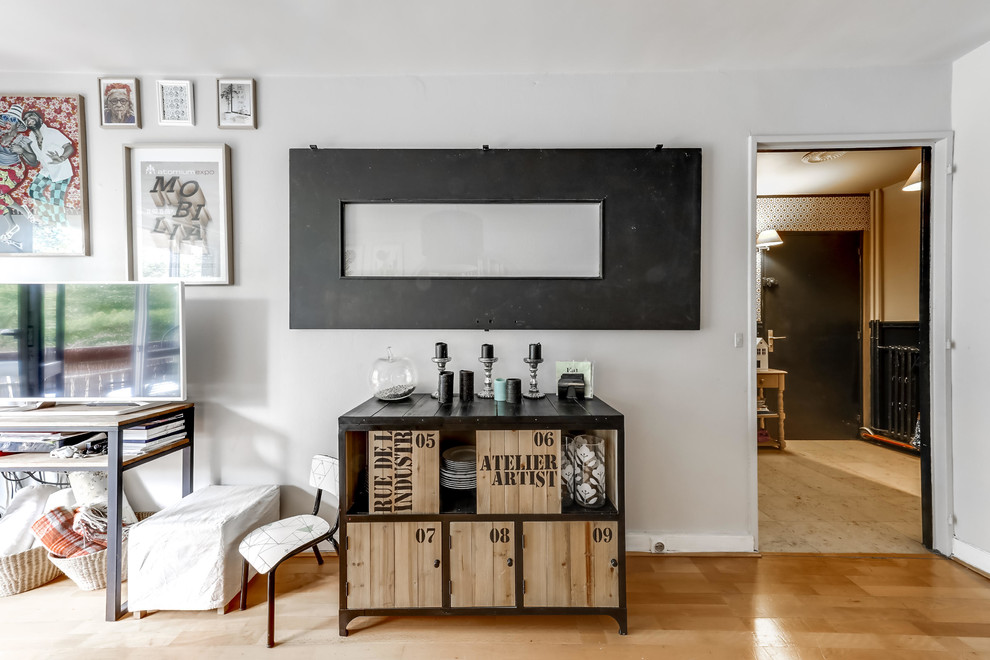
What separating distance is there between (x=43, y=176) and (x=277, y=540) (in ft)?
7.62

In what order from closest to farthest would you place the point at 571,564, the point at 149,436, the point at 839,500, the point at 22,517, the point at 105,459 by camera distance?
the point at 571,564 < the point at 105,459 < the point at 149,436 < the point at 22,517 < the point at 839,500

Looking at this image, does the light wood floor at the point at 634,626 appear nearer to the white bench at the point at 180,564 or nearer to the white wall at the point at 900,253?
the white bench at the point at 180,564

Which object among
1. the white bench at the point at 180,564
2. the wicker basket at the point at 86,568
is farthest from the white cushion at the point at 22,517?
the white bench at the point at 180,564

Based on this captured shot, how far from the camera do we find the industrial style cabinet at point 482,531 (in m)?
1.79

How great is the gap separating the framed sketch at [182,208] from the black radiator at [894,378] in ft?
18.4

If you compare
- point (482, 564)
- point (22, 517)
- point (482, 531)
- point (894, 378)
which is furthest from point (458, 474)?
point (894, 378)

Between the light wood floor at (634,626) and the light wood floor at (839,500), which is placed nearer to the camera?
the light wood floor at (634,626)

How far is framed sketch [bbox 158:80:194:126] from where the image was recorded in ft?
7.80

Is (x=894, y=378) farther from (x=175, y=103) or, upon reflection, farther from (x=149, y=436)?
(x=175, y=103)

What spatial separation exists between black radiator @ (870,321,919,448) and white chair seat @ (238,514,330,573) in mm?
5042

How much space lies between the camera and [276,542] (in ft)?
6.00

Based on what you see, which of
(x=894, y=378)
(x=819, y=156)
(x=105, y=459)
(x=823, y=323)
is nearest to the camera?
(x=105, y=459)

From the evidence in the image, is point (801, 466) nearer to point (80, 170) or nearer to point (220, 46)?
point (220, 46)

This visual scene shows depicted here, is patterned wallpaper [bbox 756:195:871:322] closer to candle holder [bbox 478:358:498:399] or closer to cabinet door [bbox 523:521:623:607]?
candle holder [bbox 478:358:498:399]
